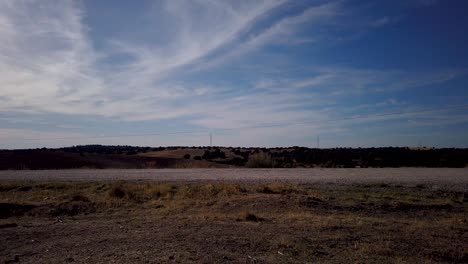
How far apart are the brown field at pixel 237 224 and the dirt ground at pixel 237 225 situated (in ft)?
0.09

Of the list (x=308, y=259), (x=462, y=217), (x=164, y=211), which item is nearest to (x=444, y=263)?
(x=308, y=259)

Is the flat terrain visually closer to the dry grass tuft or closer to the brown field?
the brown field

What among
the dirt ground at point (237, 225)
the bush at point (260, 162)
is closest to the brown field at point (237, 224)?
the dirt ground at point (237, 225)

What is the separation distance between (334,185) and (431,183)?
16.5 ft

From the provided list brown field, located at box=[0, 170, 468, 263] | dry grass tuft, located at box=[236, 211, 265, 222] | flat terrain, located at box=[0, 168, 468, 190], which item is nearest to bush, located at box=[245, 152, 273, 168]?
flat terrain, located at box=[0, 168, 468, 190]

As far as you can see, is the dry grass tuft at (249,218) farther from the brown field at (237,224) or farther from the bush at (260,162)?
the bush at (260,162)

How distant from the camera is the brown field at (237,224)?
9391 mm

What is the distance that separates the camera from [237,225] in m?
12.6

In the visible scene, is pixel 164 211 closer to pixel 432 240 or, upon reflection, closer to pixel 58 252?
pixel 58 252

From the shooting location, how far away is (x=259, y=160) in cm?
4347

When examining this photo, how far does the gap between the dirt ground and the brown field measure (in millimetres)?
28

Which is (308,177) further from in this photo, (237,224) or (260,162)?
(237,224)

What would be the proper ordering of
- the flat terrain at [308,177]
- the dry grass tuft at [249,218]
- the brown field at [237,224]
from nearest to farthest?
the brown field at [237,224]
the dry grass tuft at [249,218]
the flat terrain at [308,177]

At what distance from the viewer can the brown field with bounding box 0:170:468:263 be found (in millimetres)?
9391
